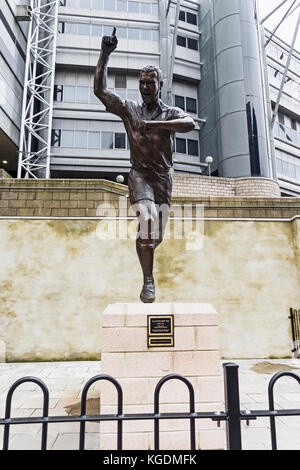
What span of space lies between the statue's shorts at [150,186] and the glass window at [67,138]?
831 inches

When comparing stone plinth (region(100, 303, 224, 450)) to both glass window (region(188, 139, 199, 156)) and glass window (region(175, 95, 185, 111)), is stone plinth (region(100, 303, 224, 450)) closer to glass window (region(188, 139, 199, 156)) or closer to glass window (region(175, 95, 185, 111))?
glass window (region(188, 139, 199, 156))

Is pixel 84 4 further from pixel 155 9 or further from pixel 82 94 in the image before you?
pixel 82 94

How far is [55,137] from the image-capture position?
23016 millimetres

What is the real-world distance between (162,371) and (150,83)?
304 centimetres

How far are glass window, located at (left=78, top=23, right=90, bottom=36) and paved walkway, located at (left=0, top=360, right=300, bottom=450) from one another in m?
25.4

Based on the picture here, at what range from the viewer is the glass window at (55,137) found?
23.0 meters

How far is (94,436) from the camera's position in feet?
9.68

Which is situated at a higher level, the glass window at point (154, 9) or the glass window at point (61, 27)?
the glass window at point (154, 9)

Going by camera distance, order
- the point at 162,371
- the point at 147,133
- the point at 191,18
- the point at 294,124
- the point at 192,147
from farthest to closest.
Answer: the point at 294,124 → the point at 191,18 → the point at 192,147 → the point at 147,133 → the point at 162,371

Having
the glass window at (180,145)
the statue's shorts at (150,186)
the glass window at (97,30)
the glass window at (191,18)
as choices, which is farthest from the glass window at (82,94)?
the statue's shorts at (150,186)

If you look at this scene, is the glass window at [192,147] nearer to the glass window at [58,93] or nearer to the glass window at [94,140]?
the glass window at [94,140]

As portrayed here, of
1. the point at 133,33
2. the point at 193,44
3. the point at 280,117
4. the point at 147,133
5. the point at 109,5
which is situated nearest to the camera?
the point at 147,133

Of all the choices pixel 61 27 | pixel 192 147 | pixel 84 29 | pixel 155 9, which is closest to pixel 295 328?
pixel 192 147

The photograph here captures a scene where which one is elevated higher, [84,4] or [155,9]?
[155,9]
